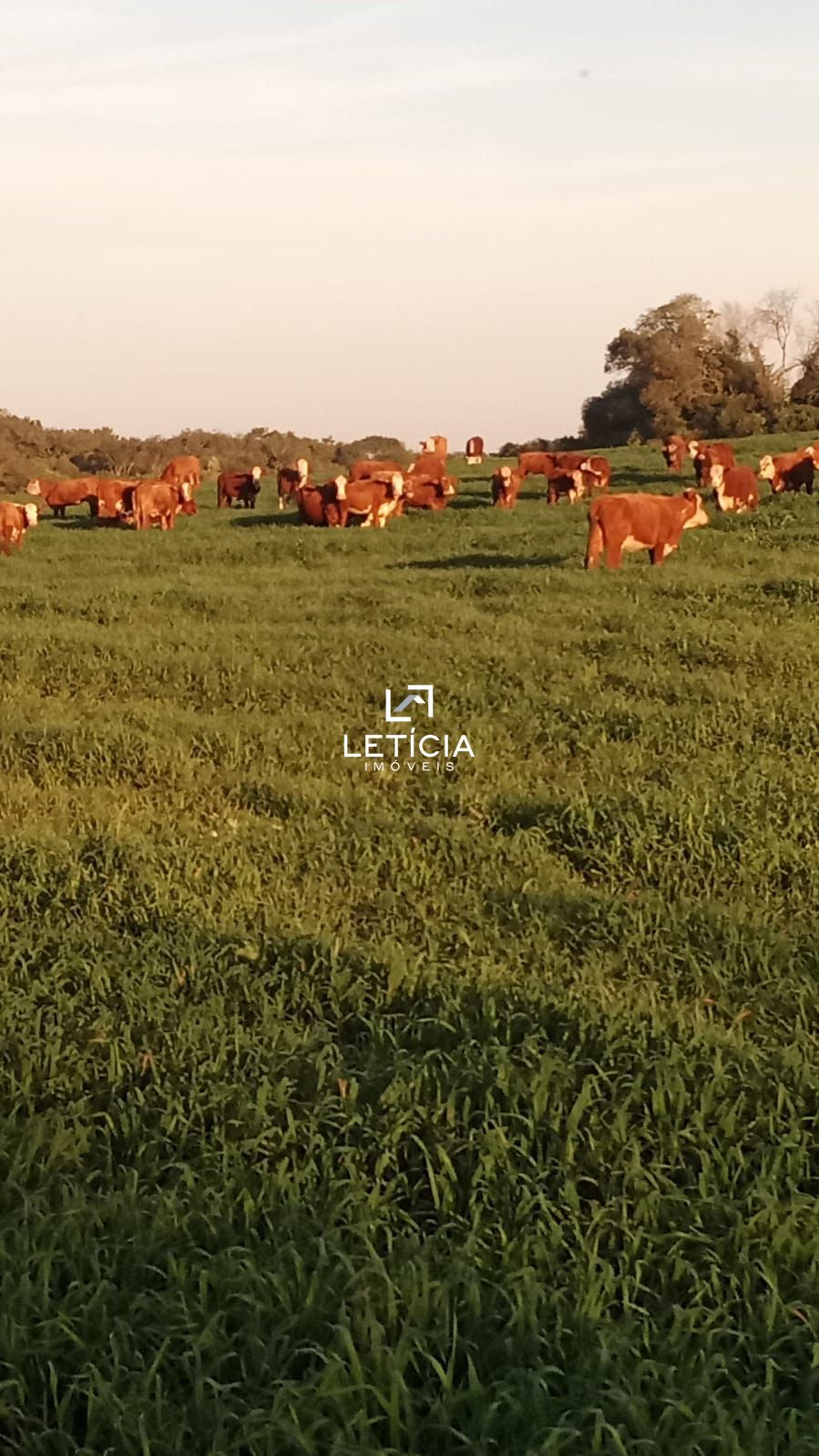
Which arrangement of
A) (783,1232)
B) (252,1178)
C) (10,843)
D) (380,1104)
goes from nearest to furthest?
(783,1232) < (252,1178) < (380,1104) < (10,843)

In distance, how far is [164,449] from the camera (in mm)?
64188

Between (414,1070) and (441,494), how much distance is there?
24.7 meters

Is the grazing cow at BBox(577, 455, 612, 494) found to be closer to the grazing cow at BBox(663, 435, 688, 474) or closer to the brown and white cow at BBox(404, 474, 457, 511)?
the grazing cow at BBox(663, 435, 688, 474)

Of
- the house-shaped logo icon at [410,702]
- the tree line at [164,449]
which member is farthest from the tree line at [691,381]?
the house-shaped logo icon at [410,702]

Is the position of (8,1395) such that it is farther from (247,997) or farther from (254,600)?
(254,600)

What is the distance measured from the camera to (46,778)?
9320 mm

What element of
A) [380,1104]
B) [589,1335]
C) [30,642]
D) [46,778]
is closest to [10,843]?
[46,778]

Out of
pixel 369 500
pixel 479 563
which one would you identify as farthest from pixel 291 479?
pixel 479 563

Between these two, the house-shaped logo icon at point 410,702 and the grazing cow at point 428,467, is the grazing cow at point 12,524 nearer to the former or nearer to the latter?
the grazing cow at point 428,467

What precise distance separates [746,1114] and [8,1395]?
265cm

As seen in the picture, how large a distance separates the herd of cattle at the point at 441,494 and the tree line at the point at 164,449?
2360cm

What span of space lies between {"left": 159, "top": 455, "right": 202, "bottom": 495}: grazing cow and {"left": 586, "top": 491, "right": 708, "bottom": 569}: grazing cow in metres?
17.9

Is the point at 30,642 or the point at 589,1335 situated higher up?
the point at 30,642

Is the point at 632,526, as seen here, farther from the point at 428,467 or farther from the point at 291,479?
the point at 428,467
